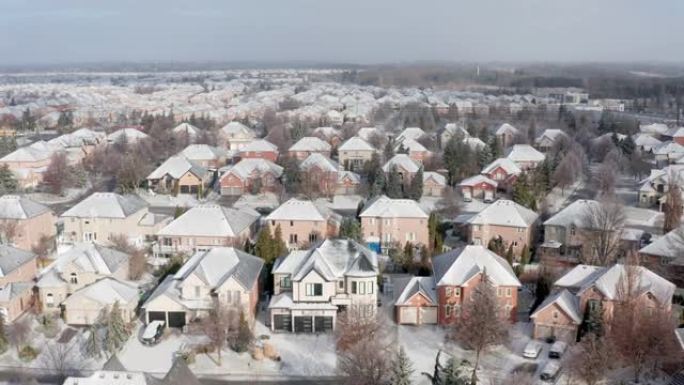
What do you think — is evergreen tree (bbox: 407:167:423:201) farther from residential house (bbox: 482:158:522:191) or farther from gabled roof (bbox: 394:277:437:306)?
gabled roof (bbox: 394:277:437:306)

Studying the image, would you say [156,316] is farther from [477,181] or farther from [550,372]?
[477,181]

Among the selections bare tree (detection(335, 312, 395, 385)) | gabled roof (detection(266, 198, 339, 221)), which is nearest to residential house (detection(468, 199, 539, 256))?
gabled roof (detection(266, 198, 339, 221))

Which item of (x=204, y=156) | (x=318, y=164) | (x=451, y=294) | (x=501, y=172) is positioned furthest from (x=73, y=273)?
(x=501, y=172)

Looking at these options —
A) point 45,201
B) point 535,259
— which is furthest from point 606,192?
point 45,201

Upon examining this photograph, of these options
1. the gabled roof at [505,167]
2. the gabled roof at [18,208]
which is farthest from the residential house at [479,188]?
the gabled roof at [18,208]

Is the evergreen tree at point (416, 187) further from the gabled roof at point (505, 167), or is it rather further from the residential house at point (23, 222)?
the residential house at point (23, 222)

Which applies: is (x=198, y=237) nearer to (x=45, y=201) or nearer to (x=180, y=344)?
(x=180, y=344)
